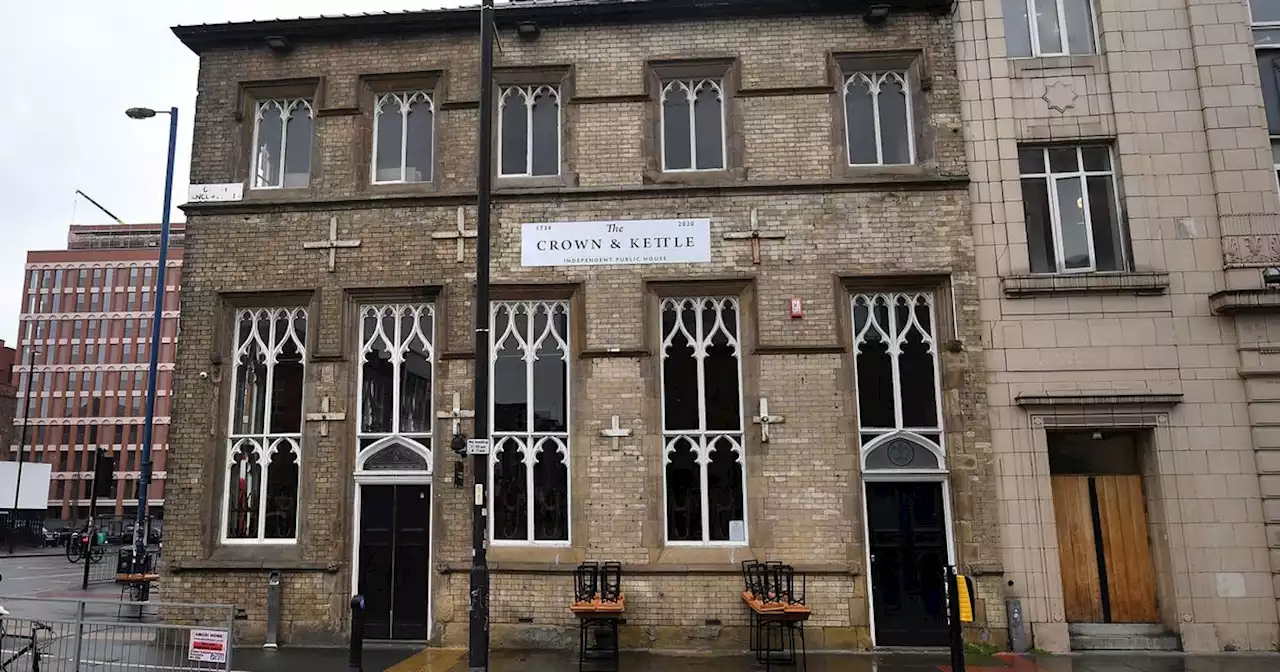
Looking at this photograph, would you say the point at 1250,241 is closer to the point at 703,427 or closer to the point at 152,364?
the point at 703,427

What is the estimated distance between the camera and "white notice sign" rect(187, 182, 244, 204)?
12.7 m

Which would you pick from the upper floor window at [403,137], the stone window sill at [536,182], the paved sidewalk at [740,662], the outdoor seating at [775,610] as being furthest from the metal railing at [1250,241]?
the upper floor window at [403,137]

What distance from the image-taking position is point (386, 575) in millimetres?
11680

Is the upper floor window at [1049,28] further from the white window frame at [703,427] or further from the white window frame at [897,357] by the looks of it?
the white window frame at [703,427]

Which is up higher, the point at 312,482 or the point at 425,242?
the point at 425,242

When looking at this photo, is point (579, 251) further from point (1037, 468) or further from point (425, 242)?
point (1037, 468)

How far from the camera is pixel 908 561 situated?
11.2 m

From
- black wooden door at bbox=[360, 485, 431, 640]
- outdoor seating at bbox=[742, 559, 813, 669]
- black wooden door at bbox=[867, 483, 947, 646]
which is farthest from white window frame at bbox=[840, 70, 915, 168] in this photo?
black wooden door at bbox=[360, 485, 431, 640]

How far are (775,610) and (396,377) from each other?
6.47 metres

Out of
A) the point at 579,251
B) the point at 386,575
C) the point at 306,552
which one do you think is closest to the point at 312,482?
the point at 306,552

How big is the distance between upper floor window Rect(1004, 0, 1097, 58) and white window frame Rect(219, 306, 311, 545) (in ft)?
39.1

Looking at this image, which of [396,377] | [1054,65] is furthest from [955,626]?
[1054,65]

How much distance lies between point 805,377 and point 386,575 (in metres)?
6.72

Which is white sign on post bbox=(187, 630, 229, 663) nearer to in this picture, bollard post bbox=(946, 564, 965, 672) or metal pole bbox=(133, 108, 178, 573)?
bollard post bbox=(946, 564, 965, 672)
